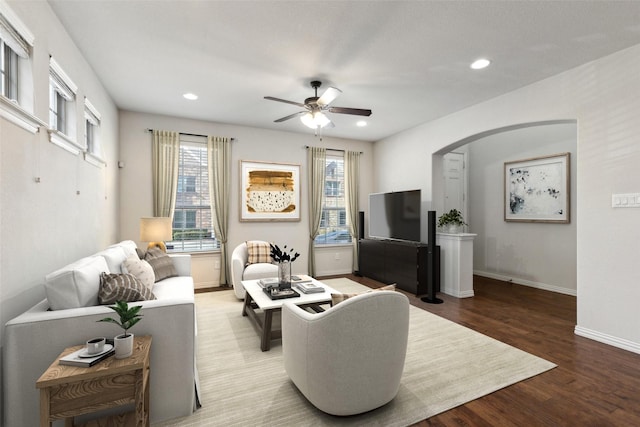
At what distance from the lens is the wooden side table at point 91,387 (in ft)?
→ 4.36

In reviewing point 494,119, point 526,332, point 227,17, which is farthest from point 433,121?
point 227,17

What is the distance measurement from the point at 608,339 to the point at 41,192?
5.01m

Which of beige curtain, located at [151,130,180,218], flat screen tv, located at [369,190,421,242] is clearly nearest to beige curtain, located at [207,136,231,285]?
beige curtain, located at [151,130,180,218]

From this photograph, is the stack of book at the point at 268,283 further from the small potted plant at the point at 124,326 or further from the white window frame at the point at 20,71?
the white window frame at the point at 20,71

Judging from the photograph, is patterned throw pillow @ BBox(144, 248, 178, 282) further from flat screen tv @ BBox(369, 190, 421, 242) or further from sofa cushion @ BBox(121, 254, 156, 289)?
flat screen tv @ BBox(369, 190, 421, 242)

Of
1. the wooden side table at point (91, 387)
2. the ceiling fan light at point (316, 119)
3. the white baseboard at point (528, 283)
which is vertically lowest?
the white baseboard at point (528, 283)

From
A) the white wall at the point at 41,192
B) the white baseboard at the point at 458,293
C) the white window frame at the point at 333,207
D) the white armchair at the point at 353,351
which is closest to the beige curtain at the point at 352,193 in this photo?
the white window frame at the point at 333,207

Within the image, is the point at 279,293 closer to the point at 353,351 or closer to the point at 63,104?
the point at 353,351

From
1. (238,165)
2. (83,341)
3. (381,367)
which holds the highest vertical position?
(238,165)

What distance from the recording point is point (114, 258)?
2598 mm

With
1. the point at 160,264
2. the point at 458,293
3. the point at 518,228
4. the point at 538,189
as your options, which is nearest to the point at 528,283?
the point at 518,228

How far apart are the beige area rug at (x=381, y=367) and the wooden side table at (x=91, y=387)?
50cm

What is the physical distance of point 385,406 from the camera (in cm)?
194

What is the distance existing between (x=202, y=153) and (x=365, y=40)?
11.5ft
